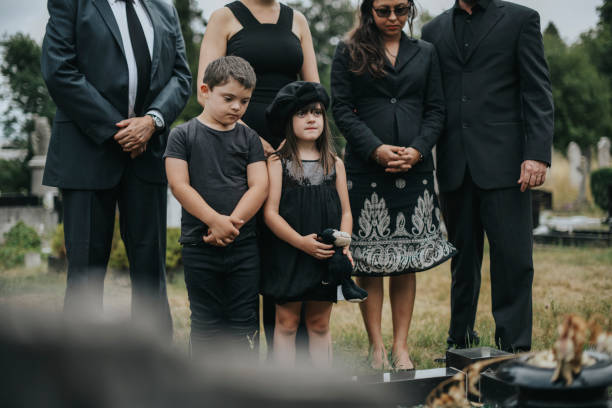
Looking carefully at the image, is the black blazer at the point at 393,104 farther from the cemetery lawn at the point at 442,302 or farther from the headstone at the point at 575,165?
the headstone at the point at 575,165

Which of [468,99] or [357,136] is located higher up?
[468,99]

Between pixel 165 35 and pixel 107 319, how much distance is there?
139 inches

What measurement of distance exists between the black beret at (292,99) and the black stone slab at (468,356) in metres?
1.51

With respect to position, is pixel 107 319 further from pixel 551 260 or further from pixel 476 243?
pixel 551 260

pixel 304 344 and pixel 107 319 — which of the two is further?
pixel 304 344

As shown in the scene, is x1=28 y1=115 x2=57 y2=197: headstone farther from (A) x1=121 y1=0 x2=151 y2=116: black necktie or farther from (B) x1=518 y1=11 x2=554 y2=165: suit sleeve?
(B) x1=518 y1=11 x2=554 y2=165: suit sleeve

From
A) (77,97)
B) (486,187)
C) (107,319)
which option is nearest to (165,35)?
(77,97)

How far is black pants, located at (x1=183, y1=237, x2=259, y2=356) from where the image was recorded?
3270 mm

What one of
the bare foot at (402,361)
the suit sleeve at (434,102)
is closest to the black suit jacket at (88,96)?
the suit sleeve at (434,102)

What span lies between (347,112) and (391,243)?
855mm

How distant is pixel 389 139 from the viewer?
3.91m

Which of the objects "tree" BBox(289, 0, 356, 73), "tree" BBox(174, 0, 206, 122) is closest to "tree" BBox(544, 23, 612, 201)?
"tree" BBox(289, 0, 356, 73)

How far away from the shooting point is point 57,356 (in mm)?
587

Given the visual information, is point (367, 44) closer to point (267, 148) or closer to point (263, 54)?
point (263, 54)
